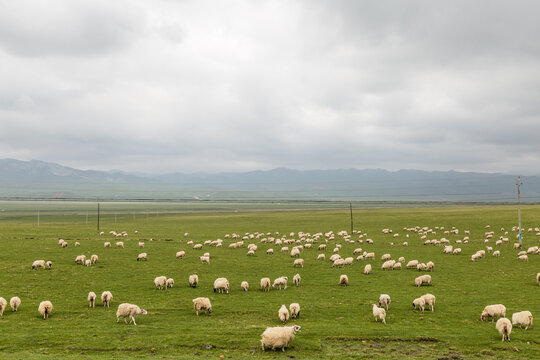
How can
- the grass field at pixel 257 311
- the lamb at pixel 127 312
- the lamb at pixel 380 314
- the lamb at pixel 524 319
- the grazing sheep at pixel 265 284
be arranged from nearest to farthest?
the grass field at pixel 257 311, the lamb at pixel 524 319, the lamb at pixel 127 312, the lamb at pixel 380 314, the grazing sheep at pixel 265 284

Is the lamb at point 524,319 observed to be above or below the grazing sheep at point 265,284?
above

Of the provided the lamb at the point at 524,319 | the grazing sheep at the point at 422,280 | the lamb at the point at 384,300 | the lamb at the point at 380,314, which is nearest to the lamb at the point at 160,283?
the lamb at the point at 384,300

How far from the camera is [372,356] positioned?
15406 millimetres

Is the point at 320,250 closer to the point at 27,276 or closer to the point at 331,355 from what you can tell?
the point at 27,276

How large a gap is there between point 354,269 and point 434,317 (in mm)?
16796

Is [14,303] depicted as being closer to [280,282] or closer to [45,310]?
[45,310]

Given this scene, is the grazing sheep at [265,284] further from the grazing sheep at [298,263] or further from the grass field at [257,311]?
the grazing sheep at [298,263]

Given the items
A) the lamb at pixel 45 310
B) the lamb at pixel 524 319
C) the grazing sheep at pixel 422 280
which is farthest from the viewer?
the grazing sheep at pixel 422 280

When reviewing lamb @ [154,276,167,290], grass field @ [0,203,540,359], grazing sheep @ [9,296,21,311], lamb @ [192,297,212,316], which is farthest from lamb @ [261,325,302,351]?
grazing sheep @ [9,296,21,311]

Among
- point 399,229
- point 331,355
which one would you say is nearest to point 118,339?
point 331,355

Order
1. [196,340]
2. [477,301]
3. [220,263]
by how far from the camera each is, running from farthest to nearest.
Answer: [220,263]
[477,301]
[196,340]

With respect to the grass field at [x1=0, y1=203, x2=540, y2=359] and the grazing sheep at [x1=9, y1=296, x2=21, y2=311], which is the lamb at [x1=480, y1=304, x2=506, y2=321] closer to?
the grass field at [x1=0, y1=203, x2=540, y2=359]

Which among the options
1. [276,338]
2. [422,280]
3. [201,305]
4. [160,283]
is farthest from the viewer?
[422,280]

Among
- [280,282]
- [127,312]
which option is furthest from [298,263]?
[127,312]
